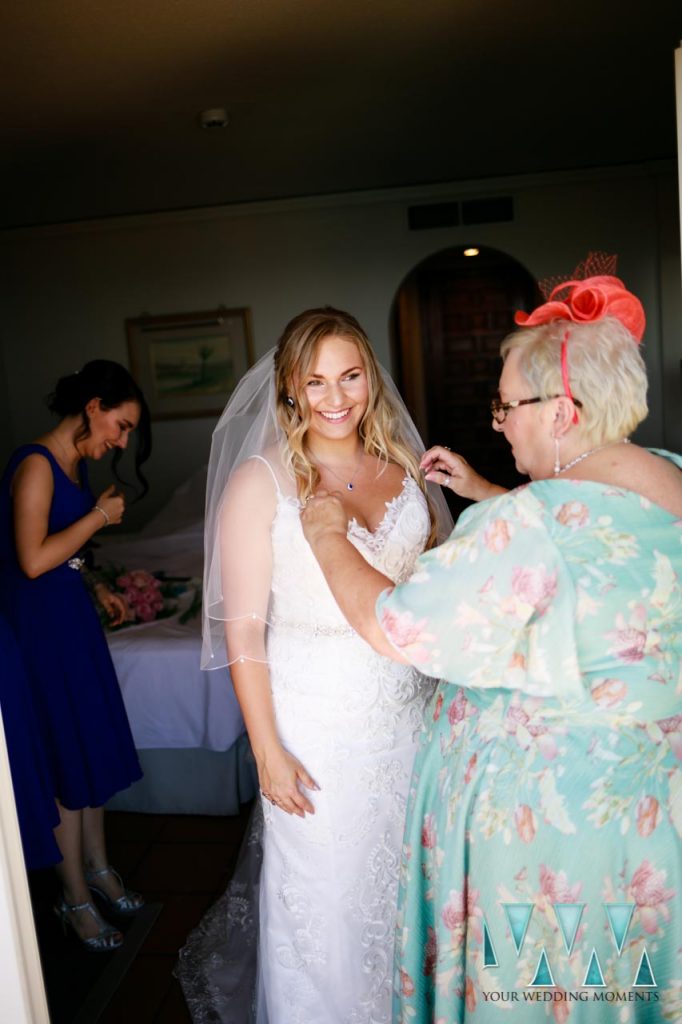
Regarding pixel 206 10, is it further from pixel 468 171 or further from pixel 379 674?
pixel 468 171

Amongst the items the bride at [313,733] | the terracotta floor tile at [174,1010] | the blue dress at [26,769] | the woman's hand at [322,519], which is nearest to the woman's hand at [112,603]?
the blue dress at [26,769]

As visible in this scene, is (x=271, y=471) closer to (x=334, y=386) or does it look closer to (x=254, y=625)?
(x=334, y=386)

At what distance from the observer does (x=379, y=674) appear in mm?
2014

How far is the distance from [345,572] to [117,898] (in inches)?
77.7

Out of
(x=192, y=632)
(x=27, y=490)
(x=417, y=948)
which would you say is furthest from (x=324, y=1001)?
(x=192, y=632)

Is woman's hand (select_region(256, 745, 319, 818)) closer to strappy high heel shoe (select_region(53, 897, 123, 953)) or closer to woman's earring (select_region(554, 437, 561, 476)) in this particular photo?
woman's earring (select_region(554, 437, 561, 476))

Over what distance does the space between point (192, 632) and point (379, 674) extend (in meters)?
1.97

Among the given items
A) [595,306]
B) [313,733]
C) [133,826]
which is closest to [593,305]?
[595,306]

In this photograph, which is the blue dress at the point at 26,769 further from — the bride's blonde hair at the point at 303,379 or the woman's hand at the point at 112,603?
the woman's hand at the point at 112,603

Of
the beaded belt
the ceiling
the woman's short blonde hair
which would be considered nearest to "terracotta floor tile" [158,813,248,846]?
the beaded belt

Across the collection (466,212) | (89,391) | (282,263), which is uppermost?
(466,212)

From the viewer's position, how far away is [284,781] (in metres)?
1.96

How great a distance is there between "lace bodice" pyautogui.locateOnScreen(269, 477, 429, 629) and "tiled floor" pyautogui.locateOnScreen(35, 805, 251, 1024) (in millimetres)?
1321

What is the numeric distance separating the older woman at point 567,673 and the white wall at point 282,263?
5763mm
